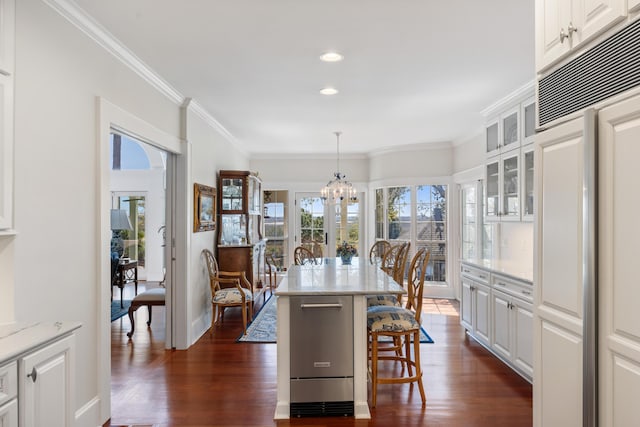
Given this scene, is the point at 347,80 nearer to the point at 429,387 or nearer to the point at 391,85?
the point at 391,85

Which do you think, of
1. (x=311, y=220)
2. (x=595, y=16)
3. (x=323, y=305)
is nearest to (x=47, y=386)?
(x=323, y=305)

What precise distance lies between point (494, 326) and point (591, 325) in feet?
9.00

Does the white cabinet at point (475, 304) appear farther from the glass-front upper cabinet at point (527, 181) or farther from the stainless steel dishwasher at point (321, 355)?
the stainless steel dishwasher at point (321, 355)

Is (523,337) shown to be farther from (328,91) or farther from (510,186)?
(328,91)

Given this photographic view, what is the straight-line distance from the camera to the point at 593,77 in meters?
1.58

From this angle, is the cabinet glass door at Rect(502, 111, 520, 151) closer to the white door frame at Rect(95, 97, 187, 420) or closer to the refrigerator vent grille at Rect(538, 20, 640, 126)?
the refrigerator vent grille at Rect(538, 20, 640, 126)

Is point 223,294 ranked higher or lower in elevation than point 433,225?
lower

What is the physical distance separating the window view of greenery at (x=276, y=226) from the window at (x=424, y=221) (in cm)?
209

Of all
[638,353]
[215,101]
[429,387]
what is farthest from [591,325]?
[215,101]

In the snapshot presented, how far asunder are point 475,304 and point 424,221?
289 cm

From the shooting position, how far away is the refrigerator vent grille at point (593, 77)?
1388 millimetres

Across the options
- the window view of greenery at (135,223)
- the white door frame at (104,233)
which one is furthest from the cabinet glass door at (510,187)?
the window view of greenery at (135,223)

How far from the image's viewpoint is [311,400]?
296cm

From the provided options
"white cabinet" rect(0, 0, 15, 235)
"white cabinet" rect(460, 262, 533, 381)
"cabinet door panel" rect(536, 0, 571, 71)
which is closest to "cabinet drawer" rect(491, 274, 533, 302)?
"white cabinet" rect(460, 262, 533, 381)
